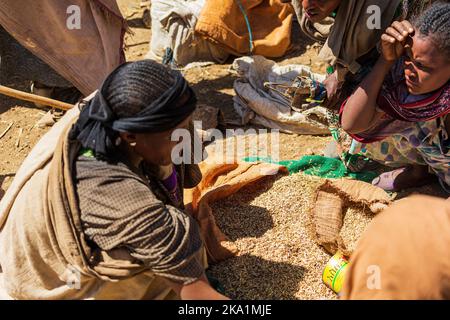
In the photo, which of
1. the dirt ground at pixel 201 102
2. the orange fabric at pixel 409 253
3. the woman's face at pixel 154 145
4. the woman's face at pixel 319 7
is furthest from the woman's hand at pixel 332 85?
the orange fabric at pixel 409 253

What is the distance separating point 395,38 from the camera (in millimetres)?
2586

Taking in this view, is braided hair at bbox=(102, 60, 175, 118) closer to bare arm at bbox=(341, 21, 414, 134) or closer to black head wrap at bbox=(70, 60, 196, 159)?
black head wrap at bbox=(70, 60, 196, 159)

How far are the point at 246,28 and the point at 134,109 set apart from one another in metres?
3.29

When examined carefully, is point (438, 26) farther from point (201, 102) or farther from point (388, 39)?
point (201, 102)

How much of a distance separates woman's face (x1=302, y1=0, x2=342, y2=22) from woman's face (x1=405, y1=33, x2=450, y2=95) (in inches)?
17.7

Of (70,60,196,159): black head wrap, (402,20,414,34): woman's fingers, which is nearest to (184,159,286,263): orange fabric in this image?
(70,60,196,159): black head wrap

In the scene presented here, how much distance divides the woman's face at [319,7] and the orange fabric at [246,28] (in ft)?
6.96

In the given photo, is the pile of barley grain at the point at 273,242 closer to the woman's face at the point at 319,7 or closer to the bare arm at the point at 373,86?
the bare arm at the point at 373,86

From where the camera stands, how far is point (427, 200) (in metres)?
1.66

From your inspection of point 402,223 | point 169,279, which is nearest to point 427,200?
point 402,223

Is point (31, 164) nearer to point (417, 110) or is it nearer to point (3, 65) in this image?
point (417, 110)

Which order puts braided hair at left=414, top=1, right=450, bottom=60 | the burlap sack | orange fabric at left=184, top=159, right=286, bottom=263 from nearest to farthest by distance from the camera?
1. braided hair at left=414, top=1, right=450, bottom=60
2. orange fabric at left=184, top=159, right=286, bottom=263
3. the burlap sack

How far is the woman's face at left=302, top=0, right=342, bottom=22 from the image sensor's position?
2.77 metres

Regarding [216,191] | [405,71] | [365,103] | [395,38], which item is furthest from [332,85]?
[216,191]
